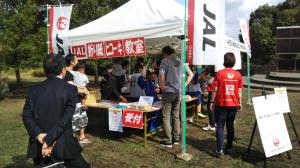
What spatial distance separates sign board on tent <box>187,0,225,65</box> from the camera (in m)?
5.51

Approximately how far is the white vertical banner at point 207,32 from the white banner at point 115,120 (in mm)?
2026

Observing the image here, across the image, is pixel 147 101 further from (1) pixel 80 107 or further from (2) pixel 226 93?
(2) pixel 226 93

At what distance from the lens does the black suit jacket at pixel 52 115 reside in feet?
10.0

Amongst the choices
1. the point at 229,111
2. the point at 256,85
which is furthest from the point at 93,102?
the point at 256,85

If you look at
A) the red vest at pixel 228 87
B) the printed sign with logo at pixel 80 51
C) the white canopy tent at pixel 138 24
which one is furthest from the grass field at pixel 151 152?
the printed sign with logo at pixel 80 51

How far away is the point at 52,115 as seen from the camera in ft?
10.1

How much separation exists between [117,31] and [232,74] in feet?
8.58

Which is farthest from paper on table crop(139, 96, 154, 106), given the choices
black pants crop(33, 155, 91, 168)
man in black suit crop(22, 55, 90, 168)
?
man in black suit crop(22, 55, 90, 168)

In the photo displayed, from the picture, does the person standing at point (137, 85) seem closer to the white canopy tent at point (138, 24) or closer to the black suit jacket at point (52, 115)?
the white canopy tent at point (138, 24)

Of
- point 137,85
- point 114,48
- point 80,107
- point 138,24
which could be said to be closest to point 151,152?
point 80,107

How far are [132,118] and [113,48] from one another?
1.55 metres

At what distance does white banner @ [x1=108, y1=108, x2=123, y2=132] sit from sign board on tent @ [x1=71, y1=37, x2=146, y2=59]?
1151mm

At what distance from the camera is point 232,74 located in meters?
5.61

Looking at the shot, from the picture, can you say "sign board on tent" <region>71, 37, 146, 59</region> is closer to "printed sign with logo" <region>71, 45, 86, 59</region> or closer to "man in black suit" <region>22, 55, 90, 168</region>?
"printed sign with logo" <region>71, 45, 86, 59</region>
